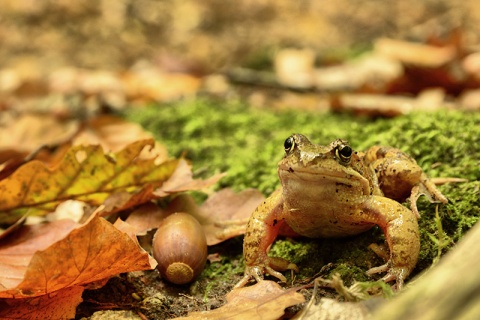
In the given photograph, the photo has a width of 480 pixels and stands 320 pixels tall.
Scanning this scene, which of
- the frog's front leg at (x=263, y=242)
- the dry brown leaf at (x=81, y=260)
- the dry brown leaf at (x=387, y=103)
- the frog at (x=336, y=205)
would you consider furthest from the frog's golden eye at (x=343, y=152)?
the dry brown leaf at (x=387, y=103)

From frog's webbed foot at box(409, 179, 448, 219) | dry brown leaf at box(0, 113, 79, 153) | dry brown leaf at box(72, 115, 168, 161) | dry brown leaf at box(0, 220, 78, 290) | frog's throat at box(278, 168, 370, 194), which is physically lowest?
dry brown leaf at box(0, 113, 79, 153)

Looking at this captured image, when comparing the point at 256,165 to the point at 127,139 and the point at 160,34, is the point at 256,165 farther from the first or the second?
the point at 160,34

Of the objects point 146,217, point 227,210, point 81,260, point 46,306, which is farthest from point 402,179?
point 46,306

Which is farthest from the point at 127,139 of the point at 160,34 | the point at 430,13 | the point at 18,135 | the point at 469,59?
the point at 430,13

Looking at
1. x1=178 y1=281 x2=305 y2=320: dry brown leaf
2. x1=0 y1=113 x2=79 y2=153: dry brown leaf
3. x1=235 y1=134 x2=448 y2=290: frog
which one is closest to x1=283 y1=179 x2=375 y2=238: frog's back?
x1=235 y1=134 x2=448 y2=290: frog

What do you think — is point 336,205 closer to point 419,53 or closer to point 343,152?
point 343,152

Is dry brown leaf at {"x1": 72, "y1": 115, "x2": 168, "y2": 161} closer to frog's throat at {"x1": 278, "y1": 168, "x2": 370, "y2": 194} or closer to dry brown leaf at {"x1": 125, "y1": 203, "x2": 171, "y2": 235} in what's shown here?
dry brown leaf at {"x1": 125, "y1": 203, "x2": 171, "y2": 235}

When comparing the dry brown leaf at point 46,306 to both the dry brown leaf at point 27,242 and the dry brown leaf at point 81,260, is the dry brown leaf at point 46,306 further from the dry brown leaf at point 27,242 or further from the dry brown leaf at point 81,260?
the dry brown leaf at point 27,242
